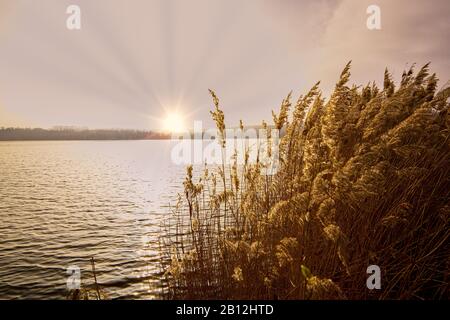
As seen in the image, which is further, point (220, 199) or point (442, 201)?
point (220, 199)

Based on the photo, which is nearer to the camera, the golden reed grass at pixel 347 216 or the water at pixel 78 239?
the golden reed grass at pixel 347 216

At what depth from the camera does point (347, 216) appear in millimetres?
4094

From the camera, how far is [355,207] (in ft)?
13.2

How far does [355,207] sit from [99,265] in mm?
7665

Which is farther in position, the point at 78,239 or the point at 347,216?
the point at 78,239

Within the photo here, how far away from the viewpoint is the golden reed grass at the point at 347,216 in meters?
3.37

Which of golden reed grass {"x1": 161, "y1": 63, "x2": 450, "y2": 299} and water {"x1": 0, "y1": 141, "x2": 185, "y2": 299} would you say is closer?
golden reed grass {"x1": 161, "y1": 63, "x2": 450, "y2": 299}

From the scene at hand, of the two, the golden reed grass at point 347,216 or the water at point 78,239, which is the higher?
the golden reed grass at point 347,216

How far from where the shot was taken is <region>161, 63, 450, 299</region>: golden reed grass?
11.1 ft

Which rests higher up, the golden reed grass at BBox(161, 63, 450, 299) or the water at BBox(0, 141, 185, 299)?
the golden reed grass at BBox(161, 63, 450, 299)

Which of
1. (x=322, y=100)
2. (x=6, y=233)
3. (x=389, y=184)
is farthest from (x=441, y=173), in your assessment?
(x=6, y=233)

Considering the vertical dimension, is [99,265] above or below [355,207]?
below

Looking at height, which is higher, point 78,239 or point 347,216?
point 347,216

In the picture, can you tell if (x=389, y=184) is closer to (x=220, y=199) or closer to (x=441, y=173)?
(x=441, y=173)
